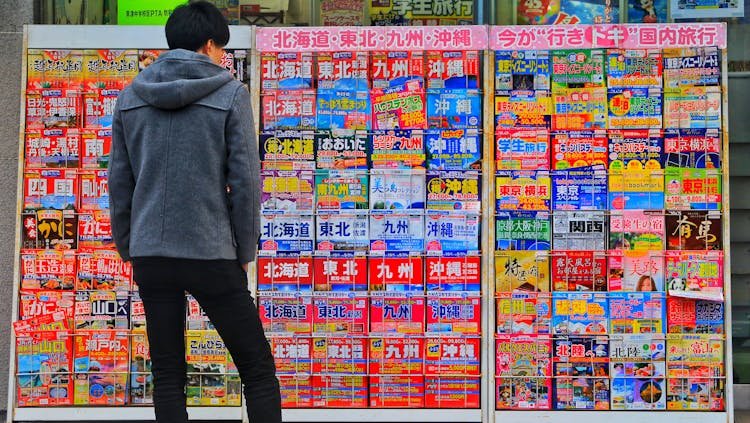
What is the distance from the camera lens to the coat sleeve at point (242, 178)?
353cm

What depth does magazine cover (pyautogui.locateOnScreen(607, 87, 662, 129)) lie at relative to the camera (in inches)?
204

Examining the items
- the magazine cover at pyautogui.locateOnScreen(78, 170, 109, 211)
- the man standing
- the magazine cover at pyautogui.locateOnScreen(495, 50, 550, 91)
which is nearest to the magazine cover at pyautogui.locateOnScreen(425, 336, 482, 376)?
the magazine cover at pyautogui.locateOnScreen(495, 50, 550, 91)

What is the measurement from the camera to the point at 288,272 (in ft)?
17.3

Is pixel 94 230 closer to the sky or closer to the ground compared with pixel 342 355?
closer to the sky

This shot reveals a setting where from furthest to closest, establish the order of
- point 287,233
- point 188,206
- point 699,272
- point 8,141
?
point 8,141
point 287,233
point 699,272
point 188,206

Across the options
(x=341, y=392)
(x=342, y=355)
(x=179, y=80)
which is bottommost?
(x=341, y=392)

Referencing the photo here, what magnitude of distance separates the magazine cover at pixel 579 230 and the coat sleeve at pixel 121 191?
8.09 feet

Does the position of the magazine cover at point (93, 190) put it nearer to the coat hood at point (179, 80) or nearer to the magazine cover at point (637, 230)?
the coat hood at point (179, 80)

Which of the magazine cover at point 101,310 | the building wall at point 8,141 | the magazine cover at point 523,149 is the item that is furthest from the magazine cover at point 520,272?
the building wall at point 8,141

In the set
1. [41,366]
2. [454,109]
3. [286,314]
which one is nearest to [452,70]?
[454,109]

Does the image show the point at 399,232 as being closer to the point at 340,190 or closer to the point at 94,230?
the point at 340,190

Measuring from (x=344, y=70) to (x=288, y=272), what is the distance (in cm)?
117

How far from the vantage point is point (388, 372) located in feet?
17.2

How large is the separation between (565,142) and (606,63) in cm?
50
